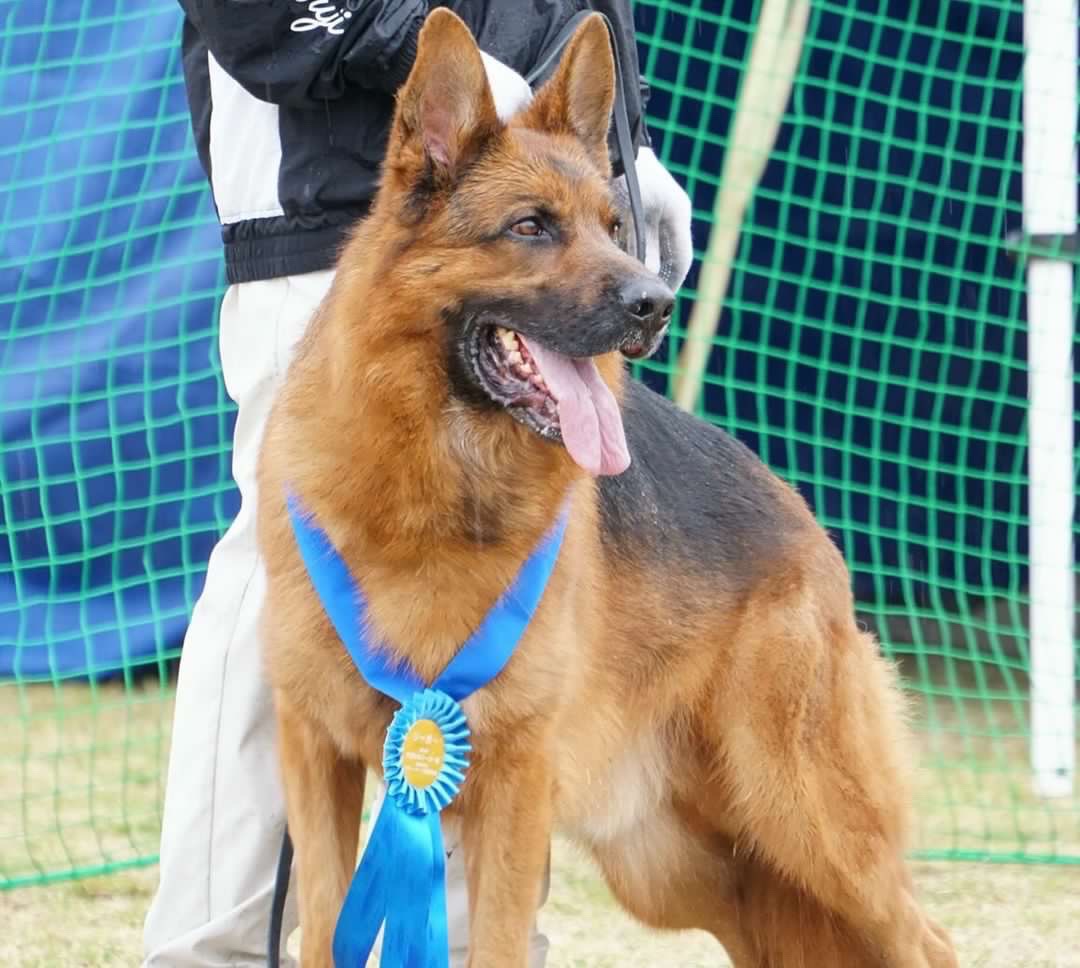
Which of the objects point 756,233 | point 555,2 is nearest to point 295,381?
point 555,2

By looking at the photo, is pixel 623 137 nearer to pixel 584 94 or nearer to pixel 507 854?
pixel 584 94

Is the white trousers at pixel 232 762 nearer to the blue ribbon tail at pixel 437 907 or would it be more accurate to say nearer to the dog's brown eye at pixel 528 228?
the blue ribbon tail at pixel 437 907

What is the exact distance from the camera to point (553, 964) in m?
4.28

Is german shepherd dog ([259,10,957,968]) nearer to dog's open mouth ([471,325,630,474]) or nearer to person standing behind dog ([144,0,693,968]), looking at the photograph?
dog's open mouth ([471,325,630,474])

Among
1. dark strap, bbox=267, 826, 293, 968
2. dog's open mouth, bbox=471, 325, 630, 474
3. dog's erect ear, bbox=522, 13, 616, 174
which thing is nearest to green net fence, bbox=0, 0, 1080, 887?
dark strap, bbox=267, 826, 293, 968

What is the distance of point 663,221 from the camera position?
3.53 meters

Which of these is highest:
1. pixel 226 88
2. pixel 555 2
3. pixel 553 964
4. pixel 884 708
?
pixel 555 2

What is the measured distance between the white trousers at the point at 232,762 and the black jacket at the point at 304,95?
0.48ft

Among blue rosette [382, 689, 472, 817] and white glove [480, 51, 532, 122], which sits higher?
white glove [480, 51, 532, 122]

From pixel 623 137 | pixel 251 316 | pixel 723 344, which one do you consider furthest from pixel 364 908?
pixel 723 344

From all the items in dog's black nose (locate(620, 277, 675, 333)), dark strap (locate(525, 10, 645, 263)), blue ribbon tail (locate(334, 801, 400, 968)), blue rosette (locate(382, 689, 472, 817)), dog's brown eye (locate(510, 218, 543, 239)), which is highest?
dark strap (locate(525, 10, 645, 263))

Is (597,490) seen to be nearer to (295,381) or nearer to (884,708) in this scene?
(295,381)

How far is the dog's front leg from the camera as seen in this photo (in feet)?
9.36

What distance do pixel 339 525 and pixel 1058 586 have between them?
3857 mm
